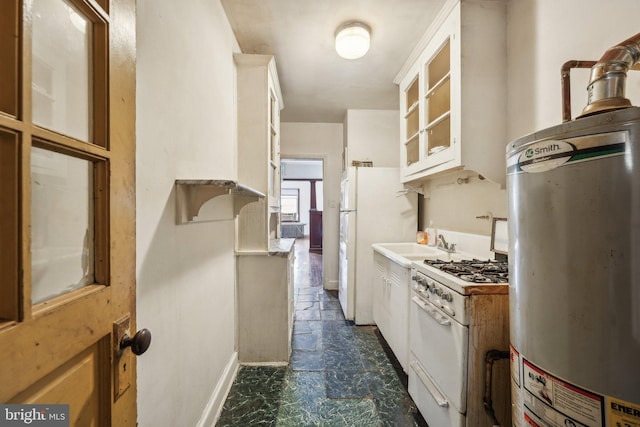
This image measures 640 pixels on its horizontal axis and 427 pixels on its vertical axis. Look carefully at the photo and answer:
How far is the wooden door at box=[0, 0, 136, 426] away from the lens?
39cm

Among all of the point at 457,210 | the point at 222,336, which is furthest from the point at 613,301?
the point at 222,336

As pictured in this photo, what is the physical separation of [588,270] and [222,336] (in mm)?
1871

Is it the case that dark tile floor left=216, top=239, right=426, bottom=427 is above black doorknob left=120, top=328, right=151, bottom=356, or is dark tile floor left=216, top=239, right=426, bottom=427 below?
below

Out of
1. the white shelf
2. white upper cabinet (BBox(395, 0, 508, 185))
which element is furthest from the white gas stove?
the white shelf

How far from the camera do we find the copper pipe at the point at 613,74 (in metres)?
0.83

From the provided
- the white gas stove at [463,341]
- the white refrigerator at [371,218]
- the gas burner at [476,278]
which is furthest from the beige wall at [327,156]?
the gas burner at [476,278]

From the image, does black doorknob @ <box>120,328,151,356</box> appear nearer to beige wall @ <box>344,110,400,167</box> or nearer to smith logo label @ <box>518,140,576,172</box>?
smith logo label @ <box>518,140,576,172</box>

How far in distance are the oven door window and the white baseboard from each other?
124 cm

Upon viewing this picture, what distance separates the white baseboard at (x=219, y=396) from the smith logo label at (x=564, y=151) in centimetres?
188

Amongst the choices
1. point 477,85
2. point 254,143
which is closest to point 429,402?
point 477,85

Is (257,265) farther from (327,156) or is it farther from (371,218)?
(327,156)

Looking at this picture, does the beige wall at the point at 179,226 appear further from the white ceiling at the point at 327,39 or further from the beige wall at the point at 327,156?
the beige wall at the point at 327,156

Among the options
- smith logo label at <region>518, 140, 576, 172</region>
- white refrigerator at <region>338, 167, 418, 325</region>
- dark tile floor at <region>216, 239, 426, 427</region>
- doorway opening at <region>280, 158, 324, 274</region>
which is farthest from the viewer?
doorway opening at <region>280, 158, 324, 274</region>

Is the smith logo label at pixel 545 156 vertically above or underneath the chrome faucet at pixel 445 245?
above
